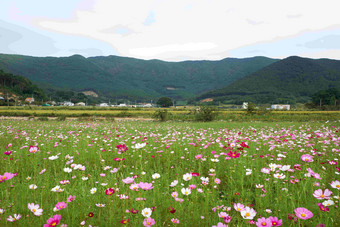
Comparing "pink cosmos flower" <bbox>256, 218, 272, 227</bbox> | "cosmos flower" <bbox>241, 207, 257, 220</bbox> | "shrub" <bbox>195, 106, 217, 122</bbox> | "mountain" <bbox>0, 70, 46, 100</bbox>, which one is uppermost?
"mountain" <bbox>0, 70, 46, 100</bbox>

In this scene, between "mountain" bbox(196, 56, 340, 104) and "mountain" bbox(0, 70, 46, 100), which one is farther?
"mountain" bbox(196, 56, 340, 104)

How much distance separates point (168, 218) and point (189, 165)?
1.79 m

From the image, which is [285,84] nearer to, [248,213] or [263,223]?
[248,213]

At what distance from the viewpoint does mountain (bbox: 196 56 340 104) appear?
138 m

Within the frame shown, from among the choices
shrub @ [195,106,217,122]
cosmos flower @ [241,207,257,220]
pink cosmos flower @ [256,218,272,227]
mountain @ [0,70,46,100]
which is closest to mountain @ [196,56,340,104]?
shrub @ [195,106,217,122]

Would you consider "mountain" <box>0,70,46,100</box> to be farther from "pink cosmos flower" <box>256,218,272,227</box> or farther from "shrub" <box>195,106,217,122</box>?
"pink cosmos flower" <box>256,218,272,227</box>

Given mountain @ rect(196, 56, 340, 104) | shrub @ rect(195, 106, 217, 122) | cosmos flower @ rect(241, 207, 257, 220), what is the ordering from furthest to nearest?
mountain @ rect(196, 56, 340, 104) → shrub @ rect(195, 106, 217, 122) → cosmos flower @ rect(241, 207, 257, 220)

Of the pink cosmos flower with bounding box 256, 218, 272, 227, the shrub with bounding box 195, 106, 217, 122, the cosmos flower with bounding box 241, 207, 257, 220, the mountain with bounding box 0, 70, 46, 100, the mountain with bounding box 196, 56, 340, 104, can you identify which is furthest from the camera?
the mountain with bounding box 196, 56, 340, 104

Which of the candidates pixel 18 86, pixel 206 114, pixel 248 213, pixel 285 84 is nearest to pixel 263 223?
pixel 248 213

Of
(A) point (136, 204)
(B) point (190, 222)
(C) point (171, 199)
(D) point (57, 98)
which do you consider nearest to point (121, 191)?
(A) point (136, 204)

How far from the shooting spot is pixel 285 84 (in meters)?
165

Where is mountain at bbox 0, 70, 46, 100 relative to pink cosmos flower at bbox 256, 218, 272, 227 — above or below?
above

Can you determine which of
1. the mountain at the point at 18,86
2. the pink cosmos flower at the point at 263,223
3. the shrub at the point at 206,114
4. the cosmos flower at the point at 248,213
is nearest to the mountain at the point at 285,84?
the shrub at the point at 206,114

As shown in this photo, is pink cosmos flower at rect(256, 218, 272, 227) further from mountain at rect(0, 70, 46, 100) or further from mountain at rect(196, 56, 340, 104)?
mountain at rect(196, 56, 340, 104)
